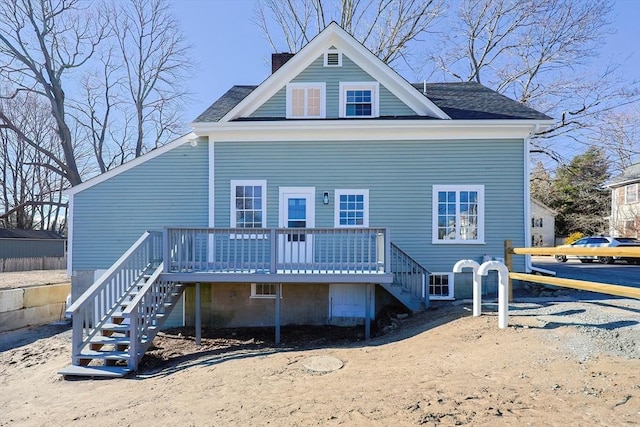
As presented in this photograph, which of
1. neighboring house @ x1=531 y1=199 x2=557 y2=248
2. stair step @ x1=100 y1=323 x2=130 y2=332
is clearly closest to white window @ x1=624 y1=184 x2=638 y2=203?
neighboring house @ x1=531 y1=199 x2=557 y2=248

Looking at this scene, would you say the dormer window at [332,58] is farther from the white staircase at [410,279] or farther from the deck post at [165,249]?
the deck post at [165,249]

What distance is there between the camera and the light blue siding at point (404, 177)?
9156 mm

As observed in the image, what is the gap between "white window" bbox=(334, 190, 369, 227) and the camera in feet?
30.3

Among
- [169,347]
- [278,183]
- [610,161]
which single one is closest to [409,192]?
[278,183]

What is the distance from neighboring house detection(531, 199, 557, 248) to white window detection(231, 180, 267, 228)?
3452cm

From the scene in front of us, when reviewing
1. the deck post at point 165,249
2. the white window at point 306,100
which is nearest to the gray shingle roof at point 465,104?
the white window at point 306,100

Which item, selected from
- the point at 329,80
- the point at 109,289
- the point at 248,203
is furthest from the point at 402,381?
the point at 329,80

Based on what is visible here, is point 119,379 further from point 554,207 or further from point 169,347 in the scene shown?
point 554,207

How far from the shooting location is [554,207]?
3650 cm

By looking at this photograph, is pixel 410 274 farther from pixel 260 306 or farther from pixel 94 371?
pixel 94 371

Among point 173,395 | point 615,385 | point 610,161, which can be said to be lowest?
point 173,395

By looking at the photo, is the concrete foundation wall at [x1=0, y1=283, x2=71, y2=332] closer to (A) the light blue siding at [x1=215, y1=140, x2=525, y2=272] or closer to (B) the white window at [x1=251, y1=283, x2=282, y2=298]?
(A) the light blue siding at [x1=215, y1=140, x2=525, y2=272]

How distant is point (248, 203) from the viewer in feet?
30.9

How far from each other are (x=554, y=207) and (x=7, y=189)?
5042 centimetres
